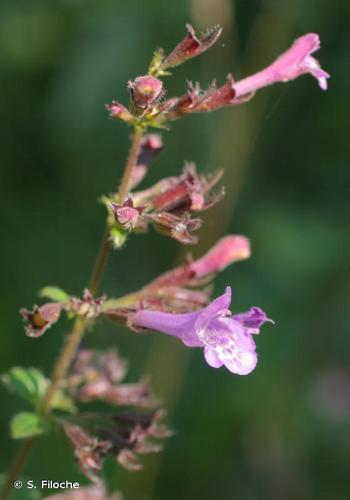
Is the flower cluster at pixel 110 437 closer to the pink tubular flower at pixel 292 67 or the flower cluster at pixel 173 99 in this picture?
the flower cluster at pixel 173 99

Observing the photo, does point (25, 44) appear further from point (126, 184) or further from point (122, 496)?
point (126, 184)

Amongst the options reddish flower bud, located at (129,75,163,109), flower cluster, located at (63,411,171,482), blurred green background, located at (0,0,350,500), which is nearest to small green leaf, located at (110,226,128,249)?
reddish flower bud, located at (129,75,163,109)

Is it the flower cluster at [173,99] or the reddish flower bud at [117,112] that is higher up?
the flower cluster at [173,99]

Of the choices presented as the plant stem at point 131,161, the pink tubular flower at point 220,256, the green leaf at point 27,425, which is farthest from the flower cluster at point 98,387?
the plant stem at point 131,161

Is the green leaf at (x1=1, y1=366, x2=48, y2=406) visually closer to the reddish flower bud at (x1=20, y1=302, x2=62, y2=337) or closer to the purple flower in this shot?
the reddish flower bud at (x1=20, y1=302, x2=62, y2=337)

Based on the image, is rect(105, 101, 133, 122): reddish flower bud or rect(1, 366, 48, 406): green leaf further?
rect(1, 366, 48, 406): green leaf

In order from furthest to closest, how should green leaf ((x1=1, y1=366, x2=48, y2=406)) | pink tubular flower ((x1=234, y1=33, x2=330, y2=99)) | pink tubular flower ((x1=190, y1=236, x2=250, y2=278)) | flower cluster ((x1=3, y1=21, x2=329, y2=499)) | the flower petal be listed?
pink tubular flower ((x1=190, y1=236, x2=250, y2=278)), green leaf ((x1=1, y1=366, x2=48, y2=406)), pink tubular flower ((x1=234, y1=33, x2=330, y2=99)), flower cluster ((x1=3, y1=21, x2=329, y2=499)), the flower petal

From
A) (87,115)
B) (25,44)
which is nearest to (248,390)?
(87,115)

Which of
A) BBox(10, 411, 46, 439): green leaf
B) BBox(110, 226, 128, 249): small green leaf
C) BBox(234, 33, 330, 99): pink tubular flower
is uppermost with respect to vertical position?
BBox(234, 33, 330, 99): pink tubular flower
